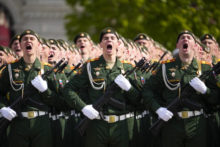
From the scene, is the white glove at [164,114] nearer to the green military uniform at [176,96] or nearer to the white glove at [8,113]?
the green military uniform at [176,96]

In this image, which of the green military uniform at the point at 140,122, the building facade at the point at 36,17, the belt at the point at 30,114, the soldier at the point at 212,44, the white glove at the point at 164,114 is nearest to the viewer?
the white glove at the point at 164,114

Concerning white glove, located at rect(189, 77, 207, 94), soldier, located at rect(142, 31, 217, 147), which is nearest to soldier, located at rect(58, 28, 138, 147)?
soldier, located at rect(142, 31, 217, 147)

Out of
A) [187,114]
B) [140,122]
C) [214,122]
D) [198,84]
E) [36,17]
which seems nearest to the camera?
[198,84]

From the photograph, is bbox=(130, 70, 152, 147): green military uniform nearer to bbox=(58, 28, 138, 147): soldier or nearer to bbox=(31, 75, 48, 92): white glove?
bbox=(58, 28, 138, 147): soldier

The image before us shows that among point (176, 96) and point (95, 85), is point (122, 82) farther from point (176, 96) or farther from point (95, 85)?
point (176, 96)

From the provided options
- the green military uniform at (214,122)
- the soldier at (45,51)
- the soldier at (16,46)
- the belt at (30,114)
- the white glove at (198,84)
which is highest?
the soldier at (16,46)

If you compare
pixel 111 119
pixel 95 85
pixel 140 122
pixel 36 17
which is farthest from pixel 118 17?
pixel 111 119

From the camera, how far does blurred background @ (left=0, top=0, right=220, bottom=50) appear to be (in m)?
16.7

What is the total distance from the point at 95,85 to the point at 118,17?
12035 millimetres

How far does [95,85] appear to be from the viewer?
29.6 ft

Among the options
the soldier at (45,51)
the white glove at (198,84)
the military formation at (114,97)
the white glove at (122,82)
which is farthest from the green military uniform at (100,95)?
the soldier at (45,51)

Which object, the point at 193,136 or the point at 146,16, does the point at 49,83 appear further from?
the point at 146,16

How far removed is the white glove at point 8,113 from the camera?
920 centimetres

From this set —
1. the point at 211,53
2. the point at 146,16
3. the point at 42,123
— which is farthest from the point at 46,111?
the point at 146,16
